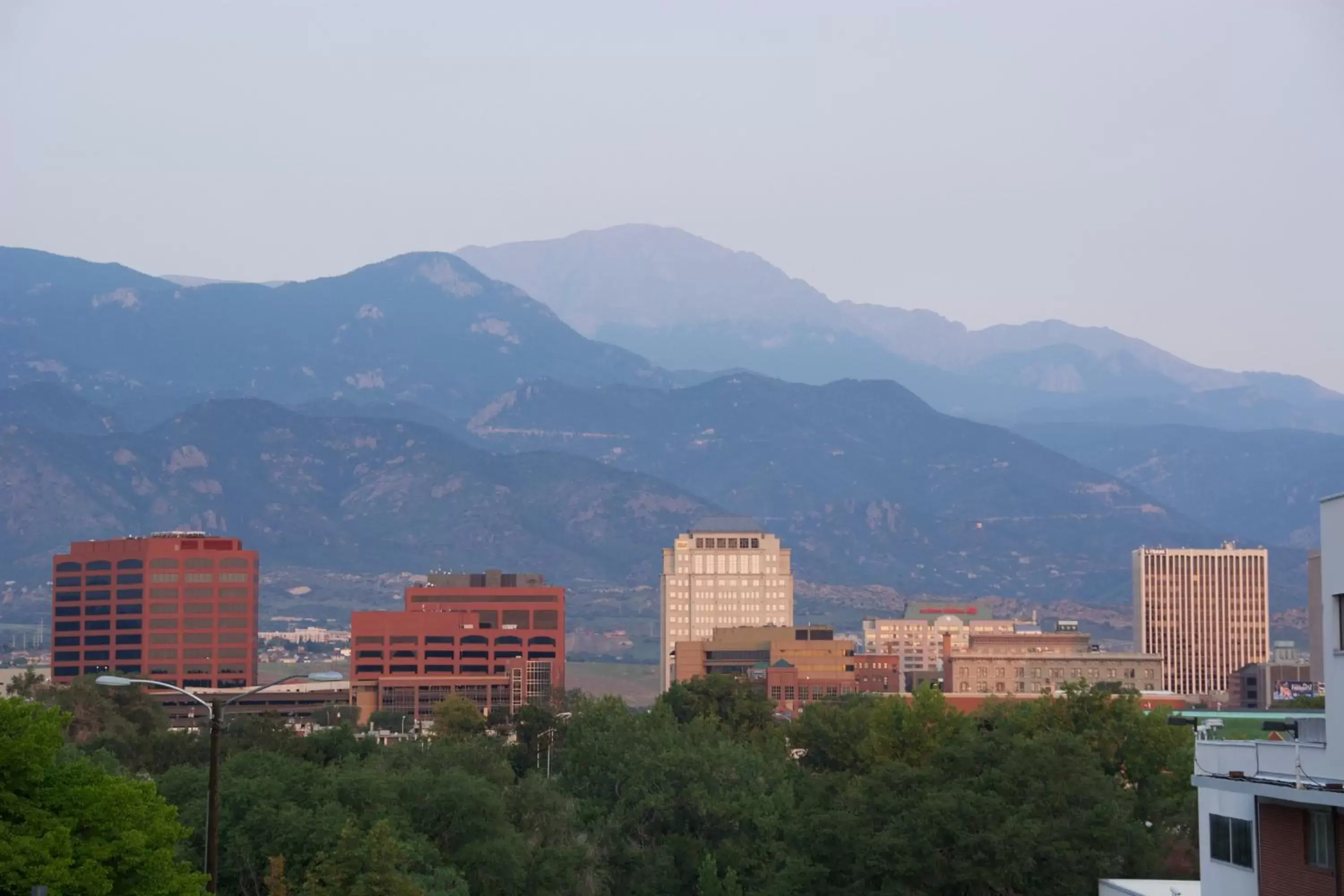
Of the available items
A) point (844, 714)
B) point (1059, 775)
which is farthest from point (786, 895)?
point (844, 714)

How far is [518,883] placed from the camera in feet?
369

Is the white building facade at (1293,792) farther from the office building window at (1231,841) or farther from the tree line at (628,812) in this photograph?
the tree line at (628,812)

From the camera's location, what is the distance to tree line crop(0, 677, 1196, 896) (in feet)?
206

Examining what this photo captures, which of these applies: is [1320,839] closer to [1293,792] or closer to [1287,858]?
[1293,792]

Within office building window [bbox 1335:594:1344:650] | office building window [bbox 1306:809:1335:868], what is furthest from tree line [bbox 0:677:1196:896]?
office building window [bbox 1335:594:1344:650]

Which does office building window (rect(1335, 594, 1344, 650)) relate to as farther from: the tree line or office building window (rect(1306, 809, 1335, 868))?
the tree line

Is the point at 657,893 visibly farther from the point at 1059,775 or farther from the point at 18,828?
the point at 18,828

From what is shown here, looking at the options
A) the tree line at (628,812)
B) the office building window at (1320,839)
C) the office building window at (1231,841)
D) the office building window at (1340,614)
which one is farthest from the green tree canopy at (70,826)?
the office building window at (1340,614)

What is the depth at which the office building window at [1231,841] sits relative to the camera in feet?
175

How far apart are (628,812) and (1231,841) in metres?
88.8

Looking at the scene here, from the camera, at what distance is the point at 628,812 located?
140875 millimetres

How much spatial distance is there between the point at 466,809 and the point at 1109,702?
6252cm

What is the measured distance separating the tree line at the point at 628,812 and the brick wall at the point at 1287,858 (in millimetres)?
31555

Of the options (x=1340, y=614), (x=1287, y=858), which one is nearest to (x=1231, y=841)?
(x=1287, y=858)
